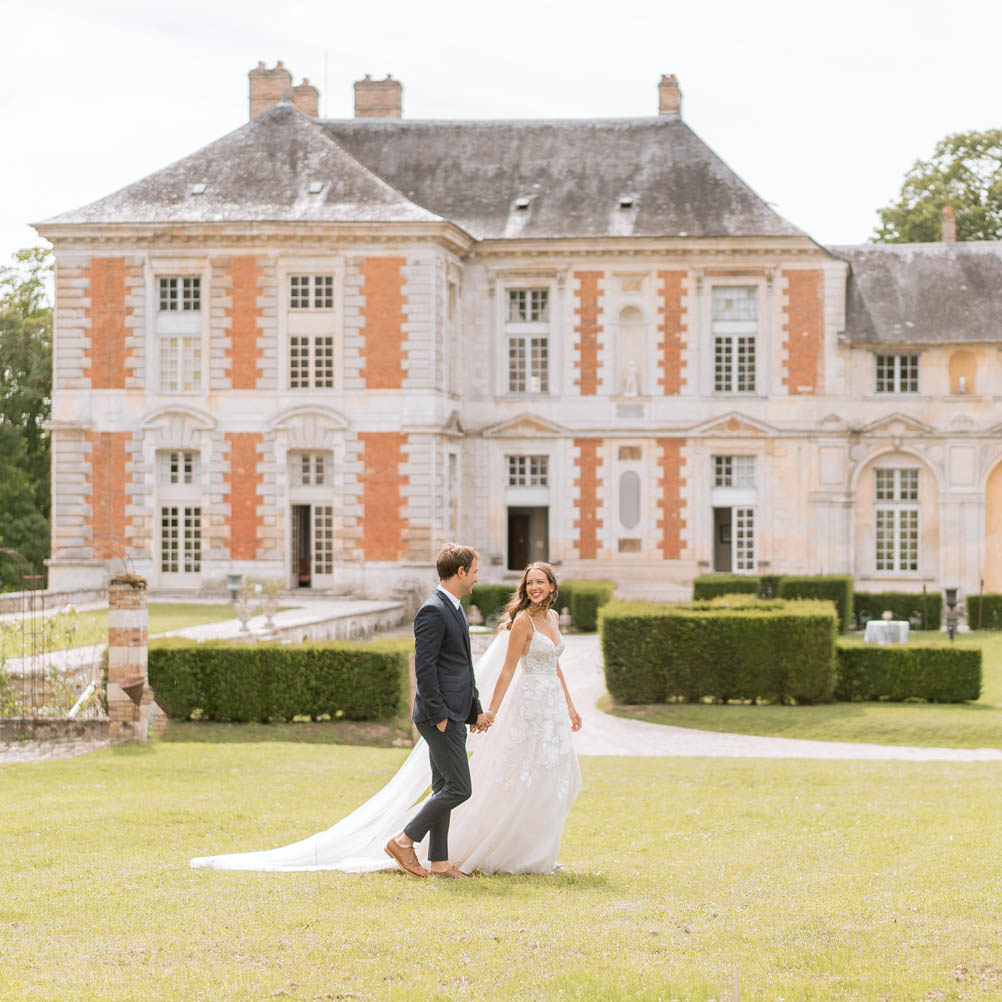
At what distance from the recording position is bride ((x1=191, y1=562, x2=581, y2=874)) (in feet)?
26.8

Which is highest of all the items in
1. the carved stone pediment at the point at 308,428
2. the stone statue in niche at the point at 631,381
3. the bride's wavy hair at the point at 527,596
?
the stone statue in niche at the point at 631,381

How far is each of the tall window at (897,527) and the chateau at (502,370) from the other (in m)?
0.04

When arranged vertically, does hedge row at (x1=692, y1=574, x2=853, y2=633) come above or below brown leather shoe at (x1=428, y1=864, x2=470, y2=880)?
above

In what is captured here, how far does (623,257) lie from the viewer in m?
32.8

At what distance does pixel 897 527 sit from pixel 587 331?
23.8ft

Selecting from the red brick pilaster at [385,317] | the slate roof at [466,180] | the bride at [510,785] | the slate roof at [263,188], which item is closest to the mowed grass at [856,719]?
the bride at [510,785]

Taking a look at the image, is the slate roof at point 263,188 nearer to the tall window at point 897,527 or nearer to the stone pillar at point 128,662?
the tall window at point 897,527

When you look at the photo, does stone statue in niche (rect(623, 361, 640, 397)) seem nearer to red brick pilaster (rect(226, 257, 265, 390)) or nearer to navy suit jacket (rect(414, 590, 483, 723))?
red brick pilaster (rect(226, 257, 265, 390))

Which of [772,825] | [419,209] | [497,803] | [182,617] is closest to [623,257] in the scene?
[419,209]

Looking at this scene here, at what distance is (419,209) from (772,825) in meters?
21.7

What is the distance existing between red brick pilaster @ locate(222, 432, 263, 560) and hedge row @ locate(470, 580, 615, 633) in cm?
433

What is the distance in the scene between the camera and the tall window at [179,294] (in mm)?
31344

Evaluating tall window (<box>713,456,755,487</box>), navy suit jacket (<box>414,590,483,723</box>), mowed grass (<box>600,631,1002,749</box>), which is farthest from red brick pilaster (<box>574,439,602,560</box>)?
navy suit jacket (<box>414,590,483,723</box>)

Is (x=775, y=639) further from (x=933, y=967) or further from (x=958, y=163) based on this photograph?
(x=958, y=163)
